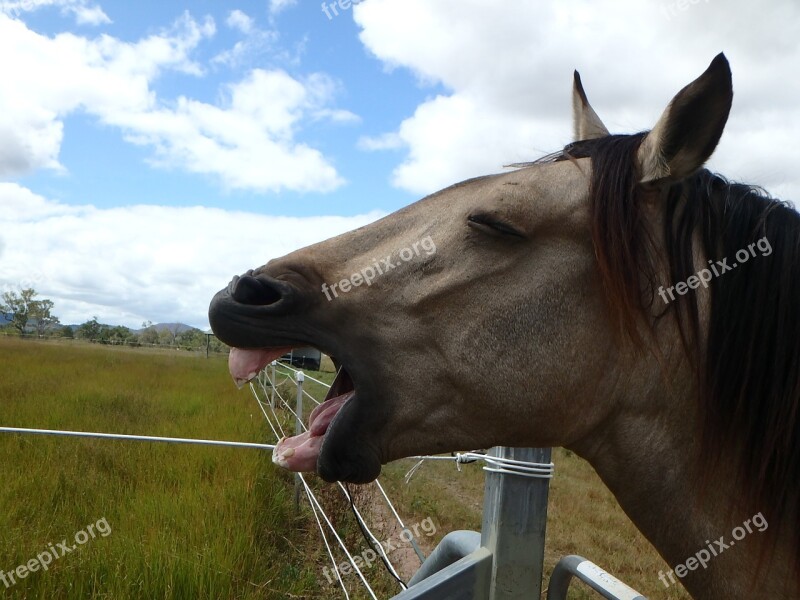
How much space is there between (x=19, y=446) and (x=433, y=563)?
16.3 feet

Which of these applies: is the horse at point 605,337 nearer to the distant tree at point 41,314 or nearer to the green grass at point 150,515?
the green grass at point 150,515

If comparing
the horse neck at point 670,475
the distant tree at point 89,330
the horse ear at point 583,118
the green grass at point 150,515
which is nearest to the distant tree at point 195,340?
the distant tree at point 89,330

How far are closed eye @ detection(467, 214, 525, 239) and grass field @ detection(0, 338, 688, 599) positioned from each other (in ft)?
8.74

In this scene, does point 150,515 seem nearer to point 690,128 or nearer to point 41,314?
point 690,128

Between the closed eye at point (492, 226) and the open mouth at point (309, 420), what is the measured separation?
53 cm

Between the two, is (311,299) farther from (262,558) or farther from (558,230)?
(262,558)

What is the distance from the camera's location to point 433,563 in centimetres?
171

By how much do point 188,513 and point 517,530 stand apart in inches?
126

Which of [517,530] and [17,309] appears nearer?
[517,530]

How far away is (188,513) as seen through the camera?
3.87 m

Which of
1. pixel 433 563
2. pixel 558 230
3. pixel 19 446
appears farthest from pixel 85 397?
pixel 558 230

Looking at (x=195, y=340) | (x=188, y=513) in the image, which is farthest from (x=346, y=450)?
(x=195, y=340)

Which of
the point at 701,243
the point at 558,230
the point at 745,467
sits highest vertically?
the point at 558,230

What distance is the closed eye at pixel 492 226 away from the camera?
141 cm
